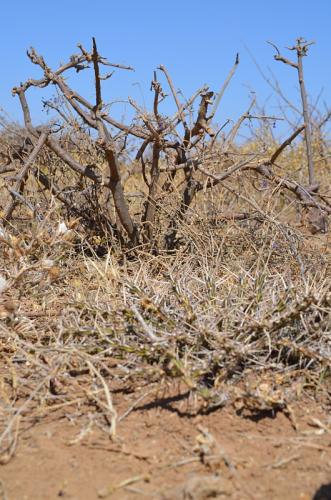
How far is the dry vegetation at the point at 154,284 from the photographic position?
2.41 meters

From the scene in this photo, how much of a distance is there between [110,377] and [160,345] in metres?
0.24

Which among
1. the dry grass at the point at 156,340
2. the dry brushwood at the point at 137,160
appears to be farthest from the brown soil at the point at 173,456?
the dry brushwood at the point at 137,160

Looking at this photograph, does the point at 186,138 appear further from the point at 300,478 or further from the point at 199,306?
the point at 300,478

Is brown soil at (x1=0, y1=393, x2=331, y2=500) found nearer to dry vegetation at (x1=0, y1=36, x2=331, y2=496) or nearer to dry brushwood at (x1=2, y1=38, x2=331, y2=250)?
dry vegetation at (x1=0, y1=36, x2=331, y2=496)

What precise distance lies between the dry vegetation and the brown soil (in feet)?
0.20

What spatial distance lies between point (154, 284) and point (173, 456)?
4.23 feet

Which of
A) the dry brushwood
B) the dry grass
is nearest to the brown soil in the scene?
the dry grass

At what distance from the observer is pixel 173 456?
2.04 metres

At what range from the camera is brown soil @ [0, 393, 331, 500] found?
73.2 inches

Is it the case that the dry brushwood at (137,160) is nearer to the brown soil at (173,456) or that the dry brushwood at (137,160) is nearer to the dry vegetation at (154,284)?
the dry vegetation at (154,284)

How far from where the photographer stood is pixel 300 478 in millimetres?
1917

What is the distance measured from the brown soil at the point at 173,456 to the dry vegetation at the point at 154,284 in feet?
0.20

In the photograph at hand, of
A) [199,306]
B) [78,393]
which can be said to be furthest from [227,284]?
[78,393]

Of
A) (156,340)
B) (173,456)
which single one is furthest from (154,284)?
(173,456)
